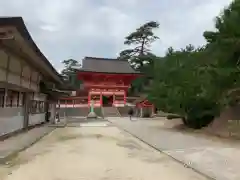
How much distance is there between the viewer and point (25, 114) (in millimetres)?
18797

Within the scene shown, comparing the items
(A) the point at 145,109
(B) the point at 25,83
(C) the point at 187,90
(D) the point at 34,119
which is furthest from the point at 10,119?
(A) the point at 145,109


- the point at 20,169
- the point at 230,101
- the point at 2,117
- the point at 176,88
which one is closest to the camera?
the point at 20,169

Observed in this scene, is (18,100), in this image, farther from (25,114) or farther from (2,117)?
(2,117)

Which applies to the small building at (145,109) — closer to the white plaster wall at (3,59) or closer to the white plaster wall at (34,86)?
the white plaster wall at (34,86)

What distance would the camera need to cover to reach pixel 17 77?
15.9 meters

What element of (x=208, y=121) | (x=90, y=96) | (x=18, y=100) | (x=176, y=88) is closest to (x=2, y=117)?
(x=18, y=100)

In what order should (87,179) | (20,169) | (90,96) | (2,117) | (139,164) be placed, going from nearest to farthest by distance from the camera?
(87,179) < (20,169) < (139,164) < (2,117) < (90,96)

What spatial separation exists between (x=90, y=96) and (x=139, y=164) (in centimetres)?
4141

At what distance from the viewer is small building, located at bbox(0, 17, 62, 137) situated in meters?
9.79

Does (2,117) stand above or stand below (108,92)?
below

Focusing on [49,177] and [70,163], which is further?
[70,163]

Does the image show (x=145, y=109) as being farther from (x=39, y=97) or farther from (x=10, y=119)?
(x=10, y=119)

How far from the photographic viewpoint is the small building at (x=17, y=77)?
32.1ft

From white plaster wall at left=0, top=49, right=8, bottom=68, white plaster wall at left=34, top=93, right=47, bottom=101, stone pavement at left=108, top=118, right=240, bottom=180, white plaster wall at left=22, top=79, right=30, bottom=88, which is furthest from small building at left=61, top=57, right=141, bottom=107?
stone pavement at left=108, top=118, right=240, bottom=180
